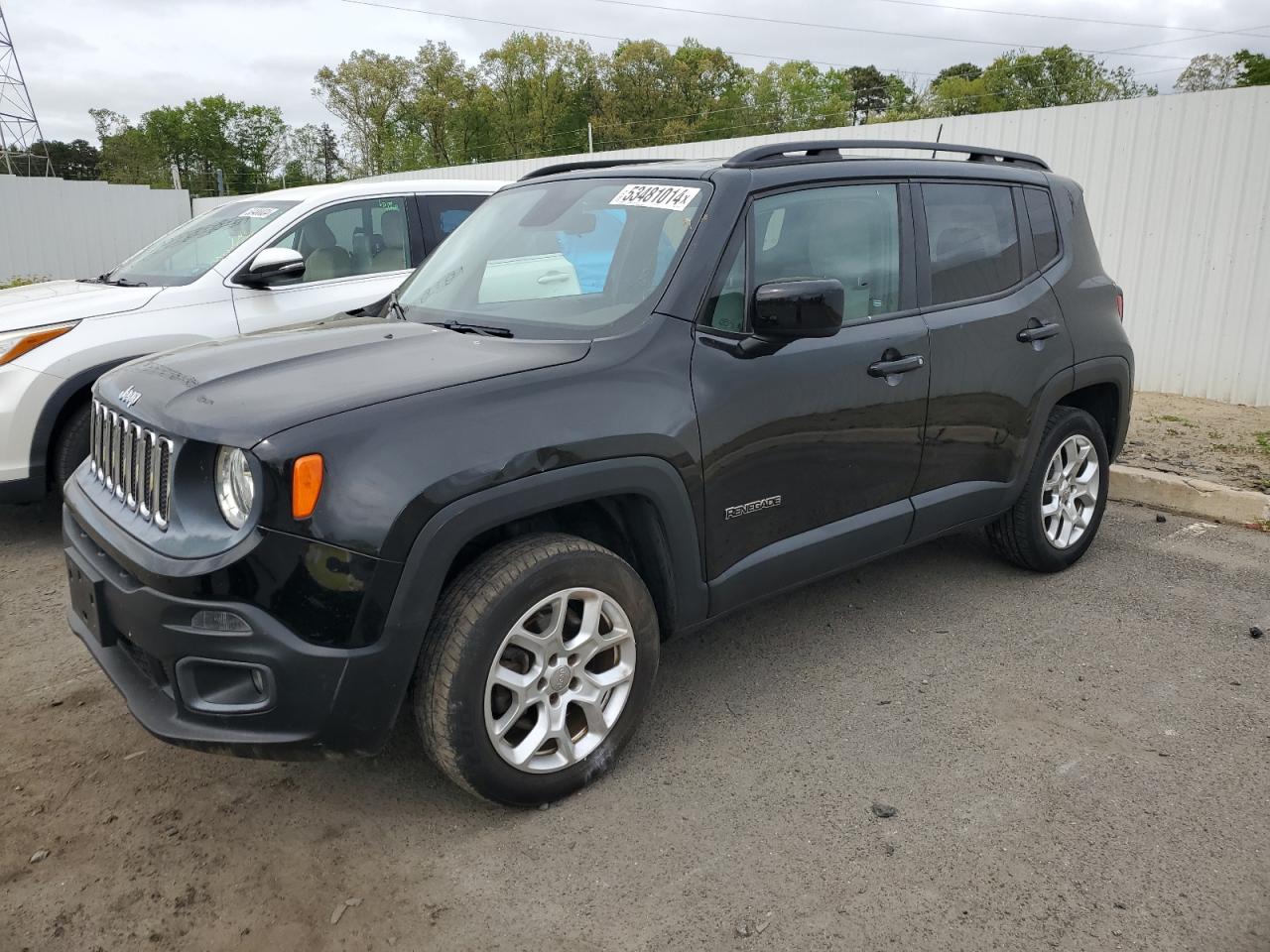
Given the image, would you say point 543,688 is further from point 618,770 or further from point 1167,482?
point 1167,482

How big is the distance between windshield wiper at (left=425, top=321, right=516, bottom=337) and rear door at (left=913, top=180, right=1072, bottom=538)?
1646mm

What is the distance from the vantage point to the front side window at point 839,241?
11.2 feet

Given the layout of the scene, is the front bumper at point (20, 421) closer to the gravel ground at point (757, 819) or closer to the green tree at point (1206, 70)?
the gravel ground at point (757, 819)

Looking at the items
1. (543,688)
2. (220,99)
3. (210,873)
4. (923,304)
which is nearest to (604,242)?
(923,304)

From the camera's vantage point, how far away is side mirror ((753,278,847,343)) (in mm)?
3064

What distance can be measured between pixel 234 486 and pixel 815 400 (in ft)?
6.15

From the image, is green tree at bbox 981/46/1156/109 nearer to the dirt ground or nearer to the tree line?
the tree line

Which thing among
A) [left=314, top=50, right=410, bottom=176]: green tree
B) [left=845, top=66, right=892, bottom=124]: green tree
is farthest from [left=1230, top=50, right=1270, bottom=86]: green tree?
[left=314, top=50, right=410, bottom=176]: green tree

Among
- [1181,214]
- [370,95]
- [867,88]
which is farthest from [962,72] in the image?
[1181,214]

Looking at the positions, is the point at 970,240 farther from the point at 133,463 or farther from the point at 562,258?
the point at 133,463

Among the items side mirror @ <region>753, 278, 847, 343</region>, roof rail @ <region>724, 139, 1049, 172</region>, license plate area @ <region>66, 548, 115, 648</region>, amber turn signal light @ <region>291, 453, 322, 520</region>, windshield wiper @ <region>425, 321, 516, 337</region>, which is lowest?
license plate area @ <region>66, 548, 115, 648</region>

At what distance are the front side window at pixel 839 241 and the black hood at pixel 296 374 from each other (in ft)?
2.78

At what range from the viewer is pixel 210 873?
2660 mm

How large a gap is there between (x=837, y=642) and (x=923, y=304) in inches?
54.5
